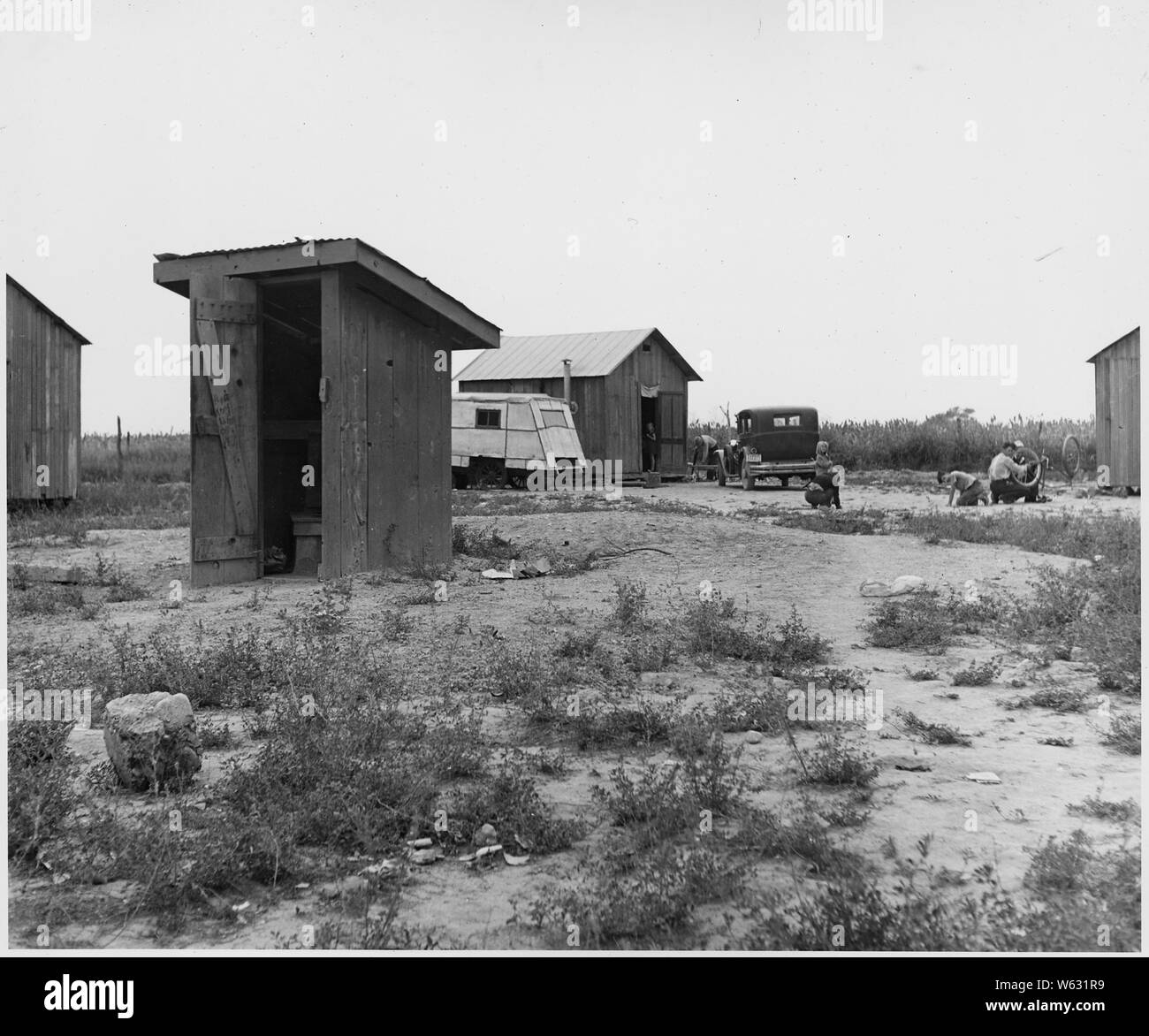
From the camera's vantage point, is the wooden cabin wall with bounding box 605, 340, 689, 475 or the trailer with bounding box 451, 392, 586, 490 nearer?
the trailer with bounding box 451, 392, 586, 490

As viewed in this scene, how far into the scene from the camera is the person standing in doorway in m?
32.9

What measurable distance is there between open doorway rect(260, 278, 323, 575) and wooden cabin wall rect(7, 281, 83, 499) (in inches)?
364

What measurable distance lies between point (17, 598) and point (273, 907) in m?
7.37

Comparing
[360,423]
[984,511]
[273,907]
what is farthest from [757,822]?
[984,511]

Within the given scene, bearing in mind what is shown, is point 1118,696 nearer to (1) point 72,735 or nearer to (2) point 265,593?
(1) point 72,735

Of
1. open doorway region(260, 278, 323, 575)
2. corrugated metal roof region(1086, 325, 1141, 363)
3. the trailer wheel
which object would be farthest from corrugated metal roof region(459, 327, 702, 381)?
open doorway region(260, 278, 323, 575)

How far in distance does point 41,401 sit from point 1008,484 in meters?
18.9

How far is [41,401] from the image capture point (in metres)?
20.1

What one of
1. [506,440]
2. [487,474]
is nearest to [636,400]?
[506,440]

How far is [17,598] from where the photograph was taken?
9633 mm
